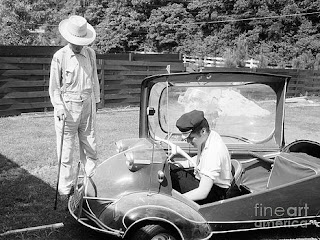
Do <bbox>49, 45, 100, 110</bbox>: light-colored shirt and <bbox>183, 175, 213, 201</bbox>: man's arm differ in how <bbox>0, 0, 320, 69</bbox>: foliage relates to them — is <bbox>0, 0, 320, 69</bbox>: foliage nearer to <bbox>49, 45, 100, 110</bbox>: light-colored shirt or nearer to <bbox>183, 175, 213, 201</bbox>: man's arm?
<bbox>49, 45, 100, 110</bbox>: light-colored shirt

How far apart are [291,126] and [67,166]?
8036 mm

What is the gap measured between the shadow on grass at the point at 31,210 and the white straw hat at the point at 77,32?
177 cm

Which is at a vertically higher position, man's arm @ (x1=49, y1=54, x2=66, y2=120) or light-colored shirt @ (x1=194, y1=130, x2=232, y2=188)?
man's arm @ (x1=49, y1=54, x2=66, y2=120)

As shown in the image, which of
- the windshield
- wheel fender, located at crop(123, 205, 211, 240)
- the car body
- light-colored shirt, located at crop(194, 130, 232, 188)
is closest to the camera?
wheel fender, located at crop(123, 205, 211, 240)

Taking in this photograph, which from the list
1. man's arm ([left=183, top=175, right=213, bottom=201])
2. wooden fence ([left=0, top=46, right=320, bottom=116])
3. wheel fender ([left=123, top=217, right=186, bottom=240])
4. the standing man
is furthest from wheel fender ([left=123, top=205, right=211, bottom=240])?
wooden fence ([left=0, top=46, right=320, bottom=116])

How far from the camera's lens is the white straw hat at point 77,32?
4.70 meters

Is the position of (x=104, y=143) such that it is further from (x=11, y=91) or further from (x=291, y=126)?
(x=291, y=126)

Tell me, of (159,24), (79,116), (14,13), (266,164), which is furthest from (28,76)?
(159,24)

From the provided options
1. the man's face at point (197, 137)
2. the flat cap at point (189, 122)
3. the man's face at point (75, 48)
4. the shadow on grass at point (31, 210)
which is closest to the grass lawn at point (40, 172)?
the shadow on grass at point (31, 210)

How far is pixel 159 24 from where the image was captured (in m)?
53.8

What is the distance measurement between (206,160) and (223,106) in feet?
3.87

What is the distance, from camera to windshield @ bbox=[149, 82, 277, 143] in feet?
14.9

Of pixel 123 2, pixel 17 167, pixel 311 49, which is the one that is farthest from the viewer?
pixel 123 2

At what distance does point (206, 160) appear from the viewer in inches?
144
